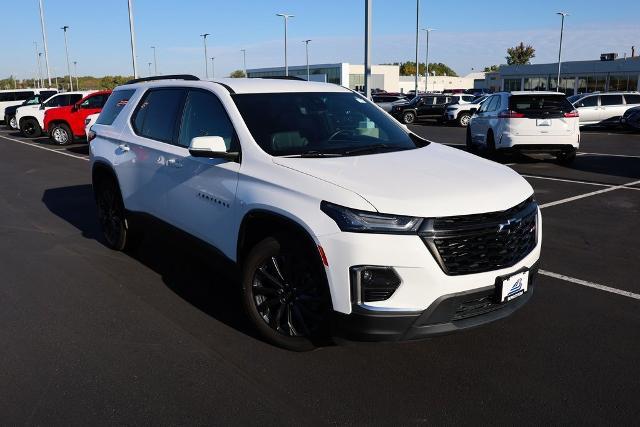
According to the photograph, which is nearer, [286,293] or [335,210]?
[335,210]

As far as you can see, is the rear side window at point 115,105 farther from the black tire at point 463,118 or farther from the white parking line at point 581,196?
the black tire at point 463,118

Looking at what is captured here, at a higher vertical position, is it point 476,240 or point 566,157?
point 476,240

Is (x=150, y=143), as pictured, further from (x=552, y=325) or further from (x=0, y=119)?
(x=0, y=119)

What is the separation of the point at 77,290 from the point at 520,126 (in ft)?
33.6

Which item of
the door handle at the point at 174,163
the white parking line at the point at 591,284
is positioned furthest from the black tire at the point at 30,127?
the white parking line at the point at 591,284

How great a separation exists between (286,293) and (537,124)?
10392 millimetres

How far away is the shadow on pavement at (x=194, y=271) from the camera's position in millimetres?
4328

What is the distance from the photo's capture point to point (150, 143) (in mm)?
5129

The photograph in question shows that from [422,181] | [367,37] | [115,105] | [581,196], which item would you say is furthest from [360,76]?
[422,181]

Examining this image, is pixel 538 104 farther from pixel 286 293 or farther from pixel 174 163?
pixel 286 293

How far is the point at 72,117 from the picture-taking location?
19.5 metres

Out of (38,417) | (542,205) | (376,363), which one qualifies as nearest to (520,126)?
(542,205)

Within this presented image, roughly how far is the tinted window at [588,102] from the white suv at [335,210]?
21546mm

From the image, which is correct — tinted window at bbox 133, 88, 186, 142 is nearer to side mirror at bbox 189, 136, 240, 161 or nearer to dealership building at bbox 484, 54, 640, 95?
side mirror at bbox 189, 136, 240, 161
